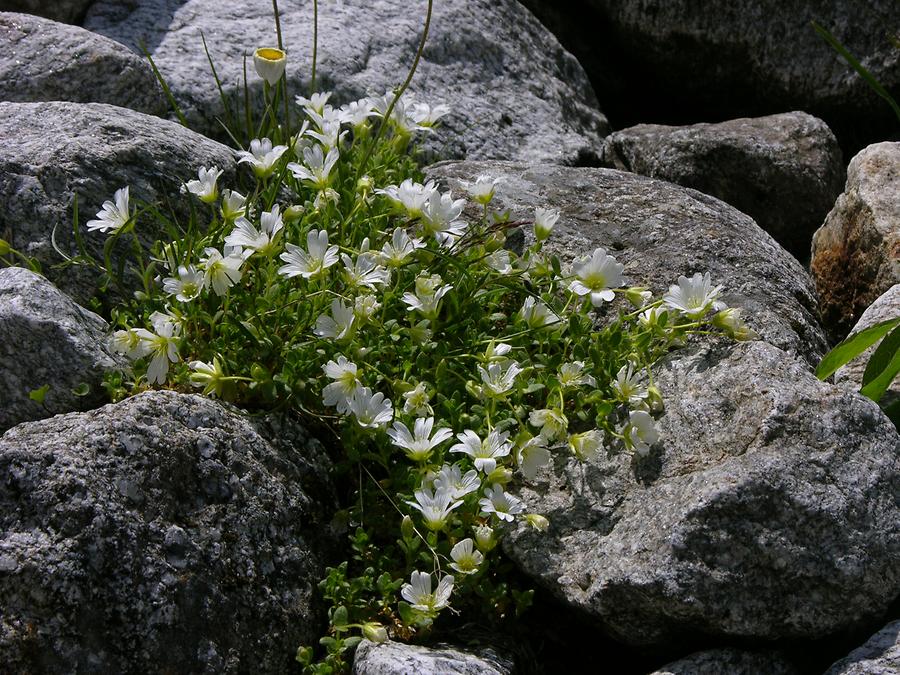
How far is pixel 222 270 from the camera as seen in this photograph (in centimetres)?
292

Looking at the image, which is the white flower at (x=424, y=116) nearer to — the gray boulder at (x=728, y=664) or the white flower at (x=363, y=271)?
the white flower at (x=363, y=271)

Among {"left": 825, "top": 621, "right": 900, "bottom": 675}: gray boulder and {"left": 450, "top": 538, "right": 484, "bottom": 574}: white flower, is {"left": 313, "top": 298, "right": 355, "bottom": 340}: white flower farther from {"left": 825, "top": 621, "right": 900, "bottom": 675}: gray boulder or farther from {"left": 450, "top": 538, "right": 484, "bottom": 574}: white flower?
{"left": 825, "top": 621, "right": 900, "bottom": 675}: gray boulder

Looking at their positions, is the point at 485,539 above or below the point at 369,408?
below

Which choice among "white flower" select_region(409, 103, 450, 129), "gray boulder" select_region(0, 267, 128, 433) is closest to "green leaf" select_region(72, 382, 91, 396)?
"gray boulder" select_region(0, 267, 128, 433)

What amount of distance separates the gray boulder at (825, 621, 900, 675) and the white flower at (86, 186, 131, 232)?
2263mm

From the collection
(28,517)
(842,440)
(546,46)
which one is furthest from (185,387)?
(546,46)

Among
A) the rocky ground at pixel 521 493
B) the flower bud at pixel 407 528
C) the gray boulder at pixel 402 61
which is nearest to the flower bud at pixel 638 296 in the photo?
the rocky ground at pixel 521 493

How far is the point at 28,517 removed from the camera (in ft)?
7.86

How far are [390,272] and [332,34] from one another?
2.45 m

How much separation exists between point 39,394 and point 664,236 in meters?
2.15

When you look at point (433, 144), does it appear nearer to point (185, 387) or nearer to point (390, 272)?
point (390, 272)

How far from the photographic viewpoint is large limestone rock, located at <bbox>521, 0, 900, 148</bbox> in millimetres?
5637

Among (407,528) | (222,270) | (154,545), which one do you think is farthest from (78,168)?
(407,528)

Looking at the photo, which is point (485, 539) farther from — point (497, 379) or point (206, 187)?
point (206, 187)
